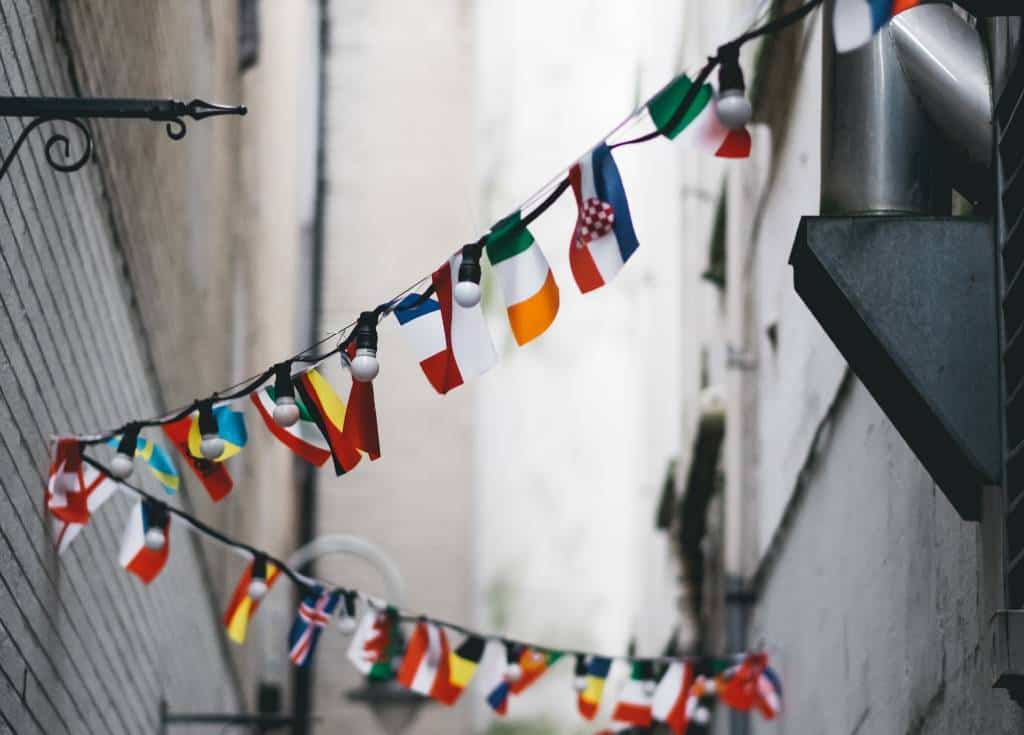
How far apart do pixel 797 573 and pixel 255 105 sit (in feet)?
25.0

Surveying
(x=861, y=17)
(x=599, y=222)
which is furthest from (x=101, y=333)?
(x=861, y=17)

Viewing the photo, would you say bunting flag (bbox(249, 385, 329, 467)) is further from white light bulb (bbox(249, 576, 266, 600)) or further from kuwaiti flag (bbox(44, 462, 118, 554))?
white light bulb (bbox(249, 576, 266, 600))

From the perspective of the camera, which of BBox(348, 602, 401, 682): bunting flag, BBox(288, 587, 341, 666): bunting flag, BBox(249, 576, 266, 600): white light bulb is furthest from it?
BBox(348, 602, 401, 682): bunting flag

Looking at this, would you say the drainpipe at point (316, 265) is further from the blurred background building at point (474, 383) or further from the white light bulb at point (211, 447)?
the white light bulb at point (211, 447)

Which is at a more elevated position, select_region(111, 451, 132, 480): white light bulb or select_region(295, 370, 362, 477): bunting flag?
select_region(295, 370, 362, 477): bunting flag

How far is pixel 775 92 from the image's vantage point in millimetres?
9992

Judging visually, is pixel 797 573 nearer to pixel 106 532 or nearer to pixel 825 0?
pixel 106 532

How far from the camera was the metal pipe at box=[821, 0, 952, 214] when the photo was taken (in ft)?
16.5

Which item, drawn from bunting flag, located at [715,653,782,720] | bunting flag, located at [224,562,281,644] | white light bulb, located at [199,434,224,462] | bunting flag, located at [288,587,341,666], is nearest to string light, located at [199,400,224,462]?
white light bulb, located at [199,434,224,462]

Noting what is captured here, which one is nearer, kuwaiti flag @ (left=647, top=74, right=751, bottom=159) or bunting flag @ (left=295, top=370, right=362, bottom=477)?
kuwaiti flag @ (left=647, top=74, right=751, bottom=159)

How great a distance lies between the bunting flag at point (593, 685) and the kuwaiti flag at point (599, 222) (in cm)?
370

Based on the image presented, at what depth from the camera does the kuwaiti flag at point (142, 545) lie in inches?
283

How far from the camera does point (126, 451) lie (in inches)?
255

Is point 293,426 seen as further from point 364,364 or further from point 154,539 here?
point 154,539
